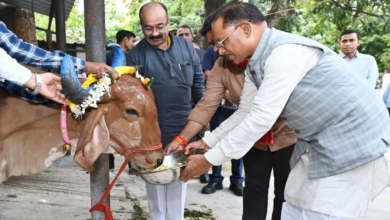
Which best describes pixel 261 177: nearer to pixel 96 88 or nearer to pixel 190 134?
pixel 190 134

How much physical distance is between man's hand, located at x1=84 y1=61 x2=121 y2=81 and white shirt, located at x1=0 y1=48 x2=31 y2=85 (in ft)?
1.52

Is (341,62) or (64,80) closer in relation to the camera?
(341,62)

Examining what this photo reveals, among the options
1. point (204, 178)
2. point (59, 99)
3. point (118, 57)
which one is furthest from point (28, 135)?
point (204, 178)

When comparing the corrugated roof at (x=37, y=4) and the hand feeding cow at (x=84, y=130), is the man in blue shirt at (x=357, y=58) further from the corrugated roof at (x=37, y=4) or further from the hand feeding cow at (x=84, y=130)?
the corrugated roof at (x=37, y=4)

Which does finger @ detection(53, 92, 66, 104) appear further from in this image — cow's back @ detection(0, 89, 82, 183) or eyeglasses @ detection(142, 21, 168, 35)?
eyeglasses @ detection(142, 21, 168, 35)

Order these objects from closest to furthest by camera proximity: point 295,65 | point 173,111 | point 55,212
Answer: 1. point 295,65
2. point 173,111
3. point 55,212

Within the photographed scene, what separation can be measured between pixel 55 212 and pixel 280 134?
104 inches

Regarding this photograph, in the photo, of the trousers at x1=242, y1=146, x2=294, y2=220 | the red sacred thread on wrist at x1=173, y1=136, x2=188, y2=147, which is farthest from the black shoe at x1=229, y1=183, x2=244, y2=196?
the red sacred thread on wrist at x1=173, y1=136, x2=188, y2=147

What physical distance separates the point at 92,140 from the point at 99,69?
49 cm

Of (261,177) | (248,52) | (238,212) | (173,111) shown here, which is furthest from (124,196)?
(248,52)

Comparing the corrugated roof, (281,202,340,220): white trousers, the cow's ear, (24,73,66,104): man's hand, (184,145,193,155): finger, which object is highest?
the corrugated roof

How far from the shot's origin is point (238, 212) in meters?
4.39

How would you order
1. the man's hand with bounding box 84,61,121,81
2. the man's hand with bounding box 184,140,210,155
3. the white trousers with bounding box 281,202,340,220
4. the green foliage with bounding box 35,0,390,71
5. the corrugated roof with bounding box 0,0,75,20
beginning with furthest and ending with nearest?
the corrugated roof with bounding box 0,0,75,20, the green foliage with bounding box 35,0,390,71, the man's hand with bounding box 184,140,210,155, the man's hand with bounding box 84,61,121,81, the white trousers with bounding box 281,202,340,220

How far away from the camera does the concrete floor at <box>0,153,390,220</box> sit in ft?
13.7
